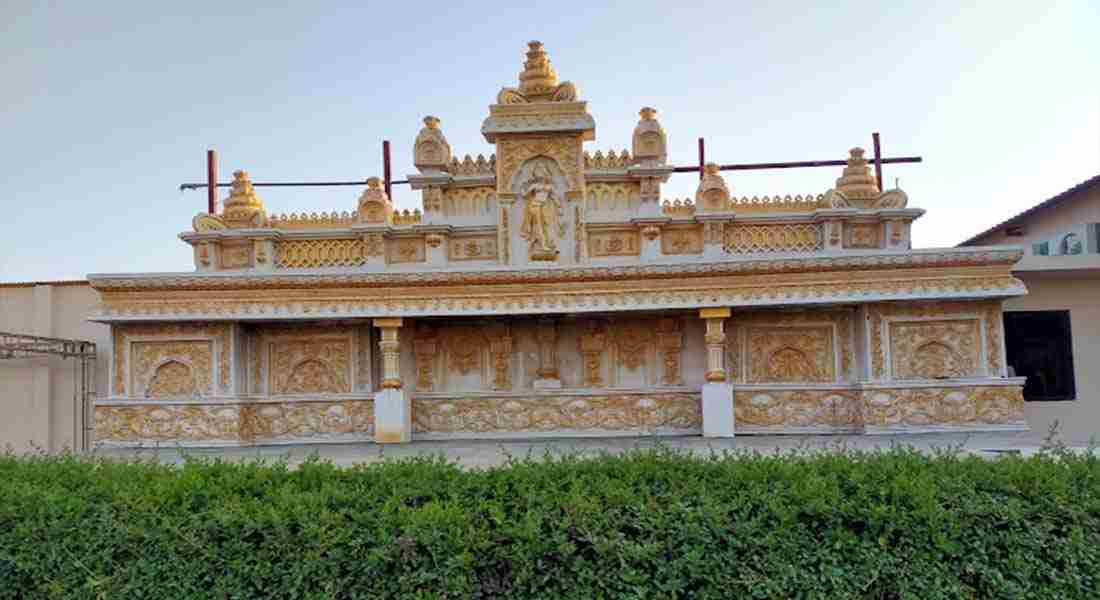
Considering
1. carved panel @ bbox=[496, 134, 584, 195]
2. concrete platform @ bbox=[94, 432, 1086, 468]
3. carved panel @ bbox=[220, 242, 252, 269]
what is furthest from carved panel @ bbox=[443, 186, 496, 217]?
concrete platform @ bbox=[94, 432, 1086, 468]

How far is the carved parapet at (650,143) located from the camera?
1259 cm

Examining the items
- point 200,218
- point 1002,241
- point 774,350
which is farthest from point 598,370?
point 1002,241

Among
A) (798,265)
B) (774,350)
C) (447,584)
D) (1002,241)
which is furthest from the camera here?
(1002,241)

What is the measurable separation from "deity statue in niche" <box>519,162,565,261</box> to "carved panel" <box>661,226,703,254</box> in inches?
70.4

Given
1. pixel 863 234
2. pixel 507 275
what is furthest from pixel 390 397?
pixel 863 234

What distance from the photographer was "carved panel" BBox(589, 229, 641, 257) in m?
12.7

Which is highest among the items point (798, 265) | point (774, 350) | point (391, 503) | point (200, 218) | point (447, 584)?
point (200, 218)

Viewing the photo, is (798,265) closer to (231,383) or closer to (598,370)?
(598,370)

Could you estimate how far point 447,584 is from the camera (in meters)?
4.07

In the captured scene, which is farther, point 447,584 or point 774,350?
point 774,350

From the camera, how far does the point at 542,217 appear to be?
41.0 ft

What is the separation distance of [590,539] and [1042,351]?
1155 centimetres

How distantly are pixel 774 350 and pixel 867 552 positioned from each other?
27.7ft

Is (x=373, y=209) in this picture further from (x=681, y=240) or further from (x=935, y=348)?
(x=935, y=348)
